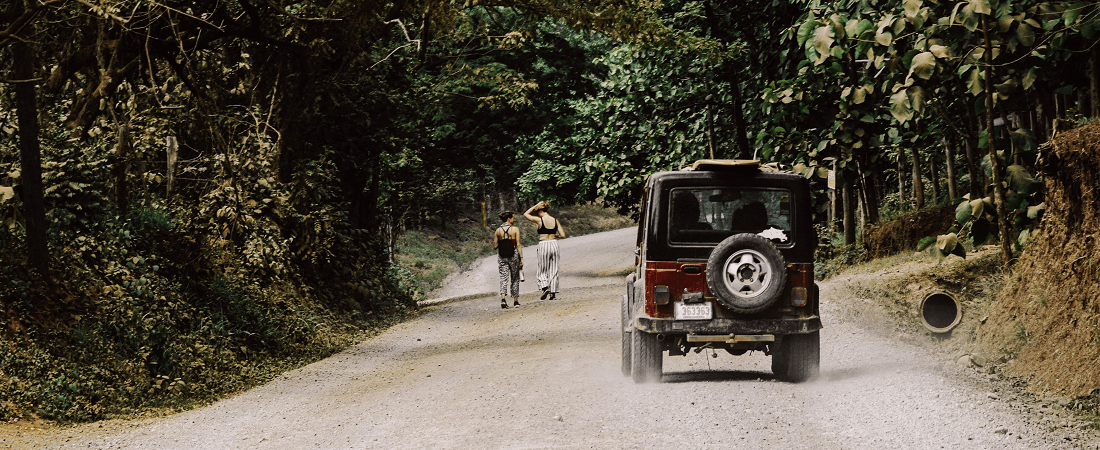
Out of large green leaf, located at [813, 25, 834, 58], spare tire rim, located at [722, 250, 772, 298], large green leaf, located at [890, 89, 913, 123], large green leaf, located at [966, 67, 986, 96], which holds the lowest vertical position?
spare tire rim, located at [722, 250, 772, 298]

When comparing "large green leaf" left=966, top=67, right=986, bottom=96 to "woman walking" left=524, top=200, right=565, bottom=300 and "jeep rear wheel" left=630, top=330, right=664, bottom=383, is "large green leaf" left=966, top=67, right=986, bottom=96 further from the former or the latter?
"woman walking" left=524, top=200, right=565, bottom=300

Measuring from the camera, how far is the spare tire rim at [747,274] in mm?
8688

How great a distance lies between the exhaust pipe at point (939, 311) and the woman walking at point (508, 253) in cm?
780

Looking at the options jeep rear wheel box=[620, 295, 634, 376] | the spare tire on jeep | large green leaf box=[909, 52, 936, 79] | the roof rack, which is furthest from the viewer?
large green leaf box=[909, 52, 936, 79]

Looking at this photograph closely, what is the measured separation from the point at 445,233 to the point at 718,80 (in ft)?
92.9

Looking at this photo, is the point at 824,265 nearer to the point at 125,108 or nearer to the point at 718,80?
the point at 718,80

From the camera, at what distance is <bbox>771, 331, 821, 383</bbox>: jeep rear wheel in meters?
9.22

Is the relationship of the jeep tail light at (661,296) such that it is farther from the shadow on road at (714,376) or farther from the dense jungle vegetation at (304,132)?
the dense jungle vegetation at (304,132)

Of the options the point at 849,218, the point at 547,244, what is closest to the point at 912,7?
the point at 547,244

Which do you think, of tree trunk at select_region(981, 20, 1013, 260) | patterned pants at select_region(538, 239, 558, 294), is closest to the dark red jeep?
tree trunk at select_region(981, 20, 1013, 260)

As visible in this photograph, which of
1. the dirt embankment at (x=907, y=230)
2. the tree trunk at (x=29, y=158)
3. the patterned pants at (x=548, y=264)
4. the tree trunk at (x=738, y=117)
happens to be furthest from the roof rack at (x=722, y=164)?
the tree trunk at (x=738, y=117)

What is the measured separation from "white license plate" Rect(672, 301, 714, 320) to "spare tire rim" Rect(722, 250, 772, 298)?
316 millimetres

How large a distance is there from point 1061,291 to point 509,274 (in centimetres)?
1163

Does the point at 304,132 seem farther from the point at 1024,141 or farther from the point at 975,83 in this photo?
the point at 1024,141
